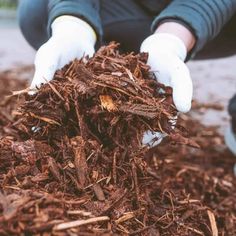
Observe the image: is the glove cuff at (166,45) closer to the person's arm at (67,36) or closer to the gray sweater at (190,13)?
the gray sweater at (190,13)

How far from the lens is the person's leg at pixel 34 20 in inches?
93.4

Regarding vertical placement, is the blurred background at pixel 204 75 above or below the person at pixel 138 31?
below

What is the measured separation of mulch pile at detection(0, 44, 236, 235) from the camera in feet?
4.06

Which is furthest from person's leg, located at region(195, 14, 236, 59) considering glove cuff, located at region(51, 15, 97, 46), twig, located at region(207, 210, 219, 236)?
twig, located at region(207, 210, 219, 236)

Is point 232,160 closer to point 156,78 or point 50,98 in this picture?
point 156,78

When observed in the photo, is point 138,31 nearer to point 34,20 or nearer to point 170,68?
point 34,20

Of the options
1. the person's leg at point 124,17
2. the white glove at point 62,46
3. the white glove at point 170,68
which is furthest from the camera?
the person's leg at point 124,17

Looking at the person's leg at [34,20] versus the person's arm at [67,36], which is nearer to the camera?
the person's arm at [67,36]

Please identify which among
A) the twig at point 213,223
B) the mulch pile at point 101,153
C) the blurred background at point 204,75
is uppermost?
the mulch pile at point 101,153

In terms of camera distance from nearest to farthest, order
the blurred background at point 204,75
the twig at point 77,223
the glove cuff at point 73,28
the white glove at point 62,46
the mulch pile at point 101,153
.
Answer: the twig at point 77,223 → the mulch pile at point 101,153 → the white glove at point 62,46 → the glove cuff at point 73,28 → the blurred background at point 204,75

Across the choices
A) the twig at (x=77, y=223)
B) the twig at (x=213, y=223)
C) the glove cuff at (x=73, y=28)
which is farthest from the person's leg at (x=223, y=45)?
the twig at (x=77, y=223)

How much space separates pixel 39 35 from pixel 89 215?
5.15 feet

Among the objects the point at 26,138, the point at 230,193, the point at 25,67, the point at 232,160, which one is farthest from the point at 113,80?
the point at 25,67

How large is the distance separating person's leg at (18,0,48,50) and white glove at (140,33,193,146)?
0.83 m
